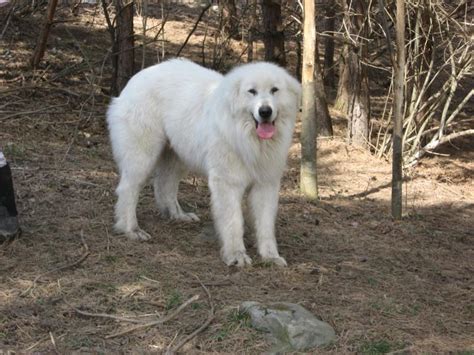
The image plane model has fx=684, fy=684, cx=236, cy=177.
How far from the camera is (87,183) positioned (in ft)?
25.3

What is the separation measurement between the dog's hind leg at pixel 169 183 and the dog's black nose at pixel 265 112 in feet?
5.54

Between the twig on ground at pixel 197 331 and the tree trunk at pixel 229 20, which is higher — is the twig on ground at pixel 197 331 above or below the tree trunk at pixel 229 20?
below

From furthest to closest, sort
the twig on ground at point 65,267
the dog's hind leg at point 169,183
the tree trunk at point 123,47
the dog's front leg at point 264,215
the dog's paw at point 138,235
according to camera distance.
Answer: the tree trunk at point 123,47, the dog's hind leg at point 169,183, the dog's paw at point 138,235, the dog's front leg at point 264,215, the twig on ground at point 65,267

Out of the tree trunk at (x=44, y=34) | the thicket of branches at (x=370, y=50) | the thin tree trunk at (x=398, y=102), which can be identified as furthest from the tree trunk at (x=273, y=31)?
the thin tree trunk at (x=398, y=102)

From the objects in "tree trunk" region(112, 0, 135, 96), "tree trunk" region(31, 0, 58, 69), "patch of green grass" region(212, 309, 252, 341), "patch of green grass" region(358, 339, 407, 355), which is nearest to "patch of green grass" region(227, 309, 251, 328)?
"patch of green grass" region(212, 309, 252, 341)

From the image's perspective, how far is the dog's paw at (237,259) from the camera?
5738 millimetres

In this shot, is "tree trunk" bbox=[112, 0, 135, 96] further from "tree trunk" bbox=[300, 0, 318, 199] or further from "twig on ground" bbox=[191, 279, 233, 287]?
"twig on ground" bbox=[191, 279, 233, 287]

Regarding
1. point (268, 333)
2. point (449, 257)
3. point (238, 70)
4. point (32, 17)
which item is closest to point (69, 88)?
point (32, 17)

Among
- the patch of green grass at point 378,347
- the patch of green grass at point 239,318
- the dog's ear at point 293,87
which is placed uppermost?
the dog's ear at point 293,87

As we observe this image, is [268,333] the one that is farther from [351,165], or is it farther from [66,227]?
[351,165]

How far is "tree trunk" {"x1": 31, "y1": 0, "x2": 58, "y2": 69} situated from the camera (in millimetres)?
11375

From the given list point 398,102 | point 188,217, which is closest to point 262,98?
point 188,217

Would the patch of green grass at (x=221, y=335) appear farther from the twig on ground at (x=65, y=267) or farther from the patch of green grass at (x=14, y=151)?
the patch of green grass at (x=14, y=151)

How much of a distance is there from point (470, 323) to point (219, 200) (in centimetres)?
225
